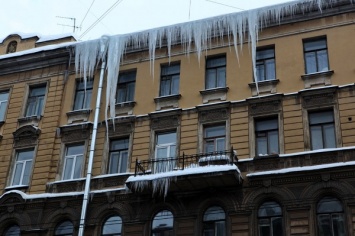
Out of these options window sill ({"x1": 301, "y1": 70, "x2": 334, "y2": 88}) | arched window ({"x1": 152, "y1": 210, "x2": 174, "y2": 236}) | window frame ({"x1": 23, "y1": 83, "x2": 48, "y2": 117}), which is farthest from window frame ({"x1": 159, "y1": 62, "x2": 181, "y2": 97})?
window frame ({"x1": 23, "y1": 83, "x2": 48, "y2": 117})

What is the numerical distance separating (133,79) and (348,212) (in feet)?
34.3

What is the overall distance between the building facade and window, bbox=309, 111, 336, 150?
4cm

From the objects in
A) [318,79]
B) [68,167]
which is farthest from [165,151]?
[318,79]

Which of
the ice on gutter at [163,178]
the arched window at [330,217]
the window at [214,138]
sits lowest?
the arched window at [330,217]

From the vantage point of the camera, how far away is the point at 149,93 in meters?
20.9

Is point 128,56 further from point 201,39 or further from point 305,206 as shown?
point 305,206

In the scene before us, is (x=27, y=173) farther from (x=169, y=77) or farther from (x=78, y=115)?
(x=169, y=77)

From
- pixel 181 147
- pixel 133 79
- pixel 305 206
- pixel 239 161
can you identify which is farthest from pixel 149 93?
pixel 305 206

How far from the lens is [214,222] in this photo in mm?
17609

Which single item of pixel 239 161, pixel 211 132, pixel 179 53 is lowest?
pixel 239 161

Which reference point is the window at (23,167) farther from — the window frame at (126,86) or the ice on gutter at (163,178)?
the ice on gutter at (163,178)

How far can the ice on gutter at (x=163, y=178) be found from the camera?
16906 mm

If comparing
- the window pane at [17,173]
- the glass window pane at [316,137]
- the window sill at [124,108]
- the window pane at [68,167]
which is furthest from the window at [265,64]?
the window pane at [17,173]

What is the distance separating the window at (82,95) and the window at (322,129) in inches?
375
